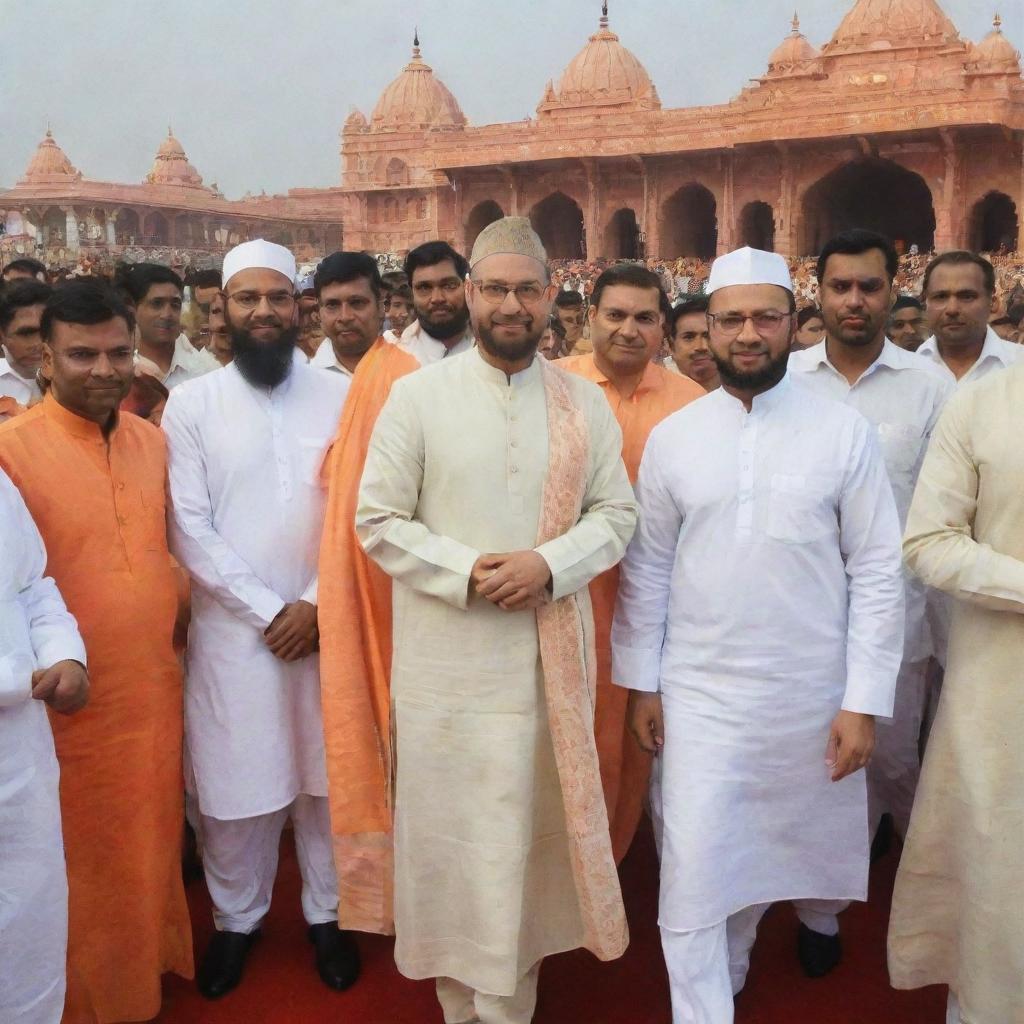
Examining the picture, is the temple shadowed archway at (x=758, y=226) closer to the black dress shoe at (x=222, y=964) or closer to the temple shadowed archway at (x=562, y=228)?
the temple shadowed archway at (x=562, y=228)

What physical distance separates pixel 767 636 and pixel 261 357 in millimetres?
1501

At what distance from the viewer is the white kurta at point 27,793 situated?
2.10 meters

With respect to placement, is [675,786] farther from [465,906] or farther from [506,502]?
[506,502]

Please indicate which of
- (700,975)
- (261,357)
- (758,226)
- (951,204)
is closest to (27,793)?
(261,357)

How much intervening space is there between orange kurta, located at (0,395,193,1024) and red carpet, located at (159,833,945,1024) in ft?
0.88

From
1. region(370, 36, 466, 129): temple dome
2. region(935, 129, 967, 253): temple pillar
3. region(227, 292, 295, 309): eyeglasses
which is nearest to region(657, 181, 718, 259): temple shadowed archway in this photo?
region(935, 129, 967, 253): temple pillar

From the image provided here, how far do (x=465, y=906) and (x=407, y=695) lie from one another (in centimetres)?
50

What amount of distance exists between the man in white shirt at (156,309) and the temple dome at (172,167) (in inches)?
1742

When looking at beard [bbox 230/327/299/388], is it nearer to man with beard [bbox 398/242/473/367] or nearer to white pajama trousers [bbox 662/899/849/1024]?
man with beard [bbox 398/242/473/367]

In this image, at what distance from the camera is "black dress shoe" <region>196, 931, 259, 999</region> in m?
2.79

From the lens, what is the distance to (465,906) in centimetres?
248

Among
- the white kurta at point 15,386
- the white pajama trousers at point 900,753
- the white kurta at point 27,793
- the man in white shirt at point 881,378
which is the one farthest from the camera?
the white kurta at point 15,386

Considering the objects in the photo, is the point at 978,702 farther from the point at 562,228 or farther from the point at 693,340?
the point at 562,228

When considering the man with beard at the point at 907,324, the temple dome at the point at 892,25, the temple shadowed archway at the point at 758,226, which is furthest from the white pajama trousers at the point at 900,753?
the temple dome at the point at 892,25
